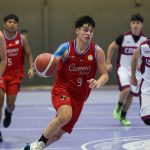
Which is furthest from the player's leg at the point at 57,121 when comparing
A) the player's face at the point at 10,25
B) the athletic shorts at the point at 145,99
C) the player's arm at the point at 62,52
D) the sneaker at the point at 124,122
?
the sneaker at the point at 124,122


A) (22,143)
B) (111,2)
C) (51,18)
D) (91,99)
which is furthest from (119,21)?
(22,143)

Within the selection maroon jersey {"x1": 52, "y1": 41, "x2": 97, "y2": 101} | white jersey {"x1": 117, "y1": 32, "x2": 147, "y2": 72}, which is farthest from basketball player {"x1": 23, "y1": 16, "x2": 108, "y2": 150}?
white jersey {"x1": 117, "y1": 32, "x2": 147, "y2": 72}

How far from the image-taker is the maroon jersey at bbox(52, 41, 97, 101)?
6.77 metres

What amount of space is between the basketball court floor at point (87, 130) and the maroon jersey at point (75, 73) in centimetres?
116

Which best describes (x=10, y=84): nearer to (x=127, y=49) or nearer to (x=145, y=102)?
(x=145, y=102)

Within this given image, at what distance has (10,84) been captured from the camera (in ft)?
28.8

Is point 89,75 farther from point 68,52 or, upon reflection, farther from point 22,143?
point 22,143

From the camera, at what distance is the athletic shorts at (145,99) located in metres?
6.94

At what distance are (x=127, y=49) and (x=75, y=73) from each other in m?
4.04

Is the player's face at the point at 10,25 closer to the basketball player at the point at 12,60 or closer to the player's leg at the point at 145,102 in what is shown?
the basketball player at the point at 12,60

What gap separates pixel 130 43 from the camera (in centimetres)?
1057

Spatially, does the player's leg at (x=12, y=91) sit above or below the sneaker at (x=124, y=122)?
above

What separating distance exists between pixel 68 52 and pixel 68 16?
11650mm

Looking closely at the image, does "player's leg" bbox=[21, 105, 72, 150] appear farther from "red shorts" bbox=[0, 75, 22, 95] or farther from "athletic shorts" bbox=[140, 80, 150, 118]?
"red shorts" bbox=[0, 75, 22, 95]
